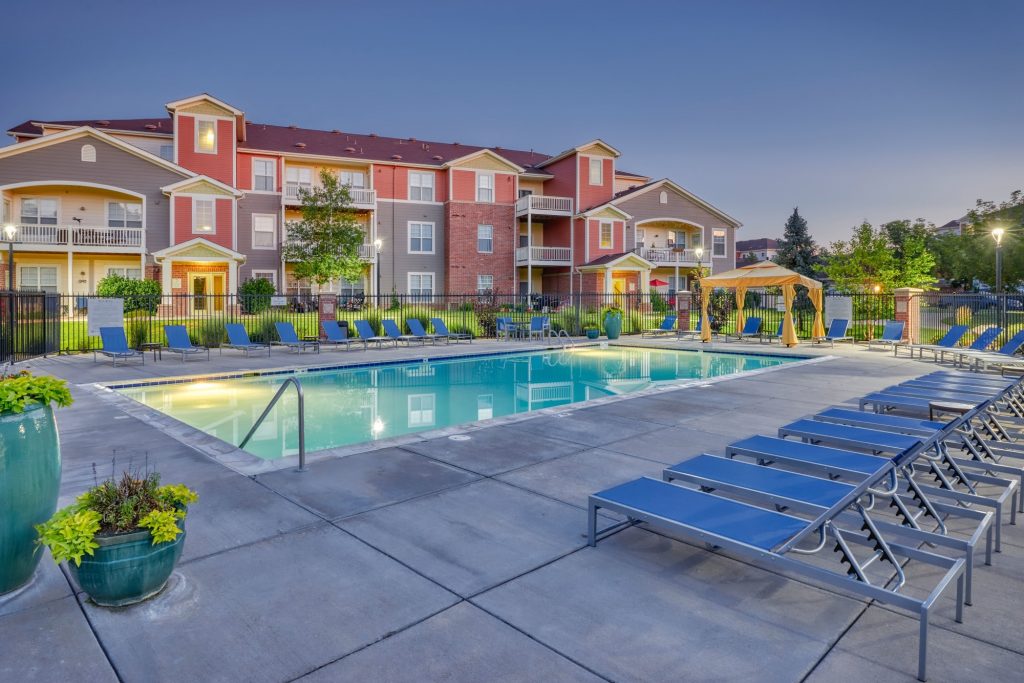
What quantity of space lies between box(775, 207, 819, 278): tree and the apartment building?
7.14 metres

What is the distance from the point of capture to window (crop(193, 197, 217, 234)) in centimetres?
2823

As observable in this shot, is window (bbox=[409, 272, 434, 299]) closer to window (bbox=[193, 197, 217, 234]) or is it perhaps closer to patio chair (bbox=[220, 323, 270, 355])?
window (bbox=[193, 197, 217, 234])

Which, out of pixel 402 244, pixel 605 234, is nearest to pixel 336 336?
pixel 402 244

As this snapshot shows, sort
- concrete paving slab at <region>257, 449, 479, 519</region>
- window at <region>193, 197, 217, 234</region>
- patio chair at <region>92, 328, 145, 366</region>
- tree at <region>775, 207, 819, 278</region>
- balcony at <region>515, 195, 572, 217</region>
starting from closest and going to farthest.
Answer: concrete paving slab at <region>257, 449, 479, 519</region>
patio chair at <region>92, 328, 145, 366</region>
window at <region>193, 197, 217, 234</region>
balcony at <region>515, 195, 572, 217</region>
tree at <region>775, 207, 819, 278</region>

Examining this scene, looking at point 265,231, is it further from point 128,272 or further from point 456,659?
point 456,659

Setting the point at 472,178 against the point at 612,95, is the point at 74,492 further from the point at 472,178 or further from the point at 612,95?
the point at 612,95

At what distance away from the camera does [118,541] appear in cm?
300

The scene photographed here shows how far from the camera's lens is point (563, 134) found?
129 meters

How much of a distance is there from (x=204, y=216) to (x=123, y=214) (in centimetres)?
367

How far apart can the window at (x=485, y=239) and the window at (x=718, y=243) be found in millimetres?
15521

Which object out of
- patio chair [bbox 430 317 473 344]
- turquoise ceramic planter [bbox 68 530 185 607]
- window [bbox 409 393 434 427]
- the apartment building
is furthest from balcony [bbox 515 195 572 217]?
turquoise ceramic planter [bbox 68 530 185 607]

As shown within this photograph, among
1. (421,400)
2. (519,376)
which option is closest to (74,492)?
(421,400)

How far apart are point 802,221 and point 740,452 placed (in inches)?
1801

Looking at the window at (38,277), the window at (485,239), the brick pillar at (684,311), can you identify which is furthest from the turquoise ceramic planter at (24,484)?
the window at (485,239)
